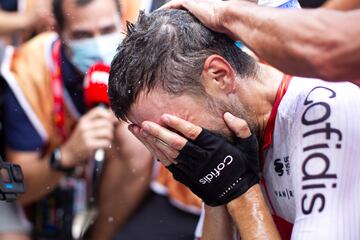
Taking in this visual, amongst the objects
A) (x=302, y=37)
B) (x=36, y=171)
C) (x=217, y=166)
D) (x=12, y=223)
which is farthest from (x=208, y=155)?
(x=12, y=223)

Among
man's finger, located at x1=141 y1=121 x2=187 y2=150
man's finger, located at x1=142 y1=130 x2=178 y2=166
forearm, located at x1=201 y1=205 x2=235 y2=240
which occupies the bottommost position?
forearm, located at x1=201 y1=205 x2=235 y2=240

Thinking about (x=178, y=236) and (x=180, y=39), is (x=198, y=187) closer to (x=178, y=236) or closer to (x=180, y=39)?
(x=180, y=39)

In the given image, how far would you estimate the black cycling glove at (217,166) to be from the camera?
6.83 feet

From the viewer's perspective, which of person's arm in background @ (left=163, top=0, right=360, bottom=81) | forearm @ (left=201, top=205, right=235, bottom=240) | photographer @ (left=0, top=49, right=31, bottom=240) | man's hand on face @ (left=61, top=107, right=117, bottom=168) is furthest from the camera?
photographer @ (left=0, top=49, right=31, bottom=240)

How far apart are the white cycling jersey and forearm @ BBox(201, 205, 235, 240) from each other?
256 millimetres

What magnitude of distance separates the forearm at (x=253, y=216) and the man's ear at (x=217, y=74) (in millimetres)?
265

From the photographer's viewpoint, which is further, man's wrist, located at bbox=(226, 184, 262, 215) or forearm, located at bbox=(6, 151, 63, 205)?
forearm, located at bbox=(6, 151, 63, 205)

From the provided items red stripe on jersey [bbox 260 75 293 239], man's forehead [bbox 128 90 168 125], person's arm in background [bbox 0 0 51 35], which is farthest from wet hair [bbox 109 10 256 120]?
person's arm in background [bbox 0 0 51 35]

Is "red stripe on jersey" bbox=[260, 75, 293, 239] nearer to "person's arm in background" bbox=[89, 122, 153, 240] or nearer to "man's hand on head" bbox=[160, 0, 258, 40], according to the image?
"man's hand on head" bbox=[160, 0, 258, 40]

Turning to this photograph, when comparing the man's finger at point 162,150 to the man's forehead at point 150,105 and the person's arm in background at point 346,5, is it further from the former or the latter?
the person's arm in background at point 346,5

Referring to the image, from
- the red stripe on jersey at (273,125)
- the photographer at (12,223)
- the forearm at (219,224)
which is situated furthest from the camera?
the photographer at (12,223)

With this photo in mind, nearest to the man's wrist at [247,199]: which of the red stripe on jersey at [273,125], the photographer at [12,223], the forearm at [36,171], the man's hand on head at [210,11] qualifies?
the red stripe on jersey at [273,125]

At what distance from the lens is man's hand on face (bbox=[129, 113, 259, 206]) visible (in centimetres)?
208

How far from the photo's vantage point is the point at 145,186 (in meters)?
3.52
